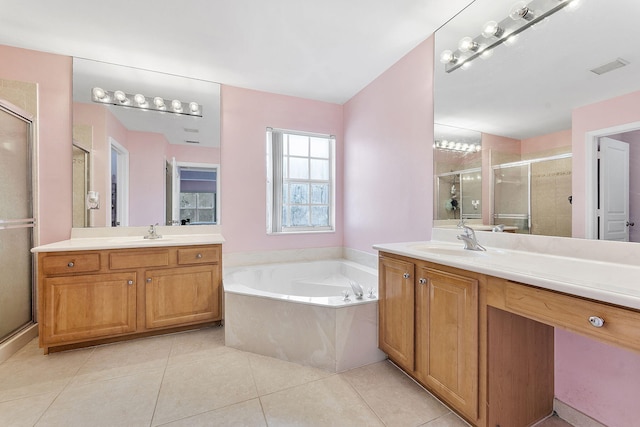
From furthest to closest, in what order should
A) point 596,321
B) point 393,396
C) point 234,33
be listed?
1. point 234,33
2. point 393,396
3. point 596,321

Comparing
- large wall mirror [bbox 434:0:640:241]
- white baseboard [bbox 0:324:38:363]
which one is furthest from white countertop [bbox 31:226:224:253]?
large wall mirror [bbox 434:0:640:241]

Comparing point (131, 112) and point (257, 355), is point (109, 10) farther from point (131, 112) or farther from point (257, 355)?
point (257, 355)

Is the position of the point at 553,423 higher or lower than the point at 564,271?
lower

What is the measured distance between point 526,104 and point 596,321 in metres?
1.28

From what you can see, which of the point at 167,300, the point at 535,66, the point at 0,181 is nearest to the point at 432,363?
the point at 535,66

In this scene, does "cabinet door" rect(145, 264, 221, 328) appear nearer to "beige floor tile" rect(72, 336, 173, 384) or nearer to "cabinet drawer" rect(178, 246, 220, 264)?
"cabinet drawer" rect(178, 246, 220, 264)

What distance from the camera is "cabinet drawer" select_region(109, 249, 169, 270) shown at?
2107 mm

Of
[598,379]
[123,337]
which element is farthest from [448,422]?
[123,337]

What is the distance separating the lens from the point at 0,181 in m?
2.04

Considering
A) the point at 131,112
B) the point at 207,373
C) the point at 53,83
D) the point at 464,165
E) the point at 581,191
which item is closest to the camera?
the point at 581,191

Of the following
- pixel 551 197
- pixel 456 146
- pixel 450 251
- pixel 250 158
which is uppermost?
pixel 250 158

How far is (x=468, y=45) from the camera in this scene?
6.05 ft

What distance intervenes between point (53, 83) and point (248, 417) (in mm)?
3112

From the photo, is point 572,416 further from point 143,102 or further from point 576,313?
point 143,102
